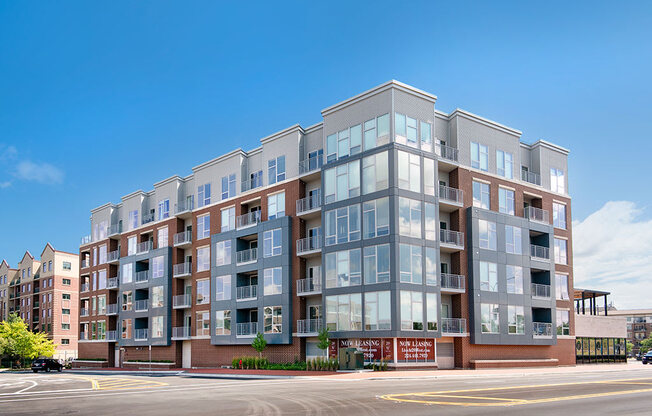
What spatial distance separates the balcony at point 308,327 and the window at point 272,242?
584 centimetres

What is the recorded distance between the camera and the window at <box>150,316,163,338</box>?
60.3m

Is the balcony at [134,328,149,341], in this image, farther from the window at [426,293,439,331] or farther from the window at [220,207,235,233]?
the window at [426,293,439,331]

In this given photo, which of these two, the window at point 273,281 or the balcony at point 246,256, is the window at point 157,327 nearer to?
the balcony at point 246,256

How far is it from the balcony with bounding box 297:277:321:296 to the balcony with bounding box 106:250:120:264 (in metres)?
31.2

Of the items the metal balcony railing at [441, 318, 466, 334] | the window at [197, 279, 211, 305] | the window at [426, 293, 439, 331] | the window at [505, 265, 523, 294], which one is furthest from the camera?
the window at [197, 279, 211, 305]

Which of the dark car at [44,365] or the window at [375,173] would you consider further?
the dark car at [44,365]

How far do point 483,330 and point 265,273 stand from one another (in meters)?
17.2

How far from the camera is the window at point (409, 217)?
40.7 meters

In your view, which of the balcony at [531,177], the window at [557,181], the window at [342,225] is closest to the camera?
the window at [342,225]

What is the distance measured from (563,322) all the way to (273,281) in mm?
24673

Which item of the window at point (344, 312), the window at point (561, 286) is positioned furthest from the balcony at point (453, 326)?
the window at point (561, 286)

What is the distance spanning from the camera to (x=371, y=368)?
39.7 meters

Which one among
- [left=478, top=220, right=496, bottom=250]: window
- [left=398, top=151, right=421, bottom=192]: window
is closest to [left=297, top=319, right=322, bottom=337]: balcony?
[left=398, top=151, right=421, bottom=192]: window

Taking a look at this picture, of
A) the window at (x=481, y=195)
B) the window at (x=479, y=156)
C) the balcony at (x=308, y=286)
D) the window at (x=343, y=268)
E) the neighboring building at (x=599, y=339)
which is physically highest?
the window at (x=479, y=156)
